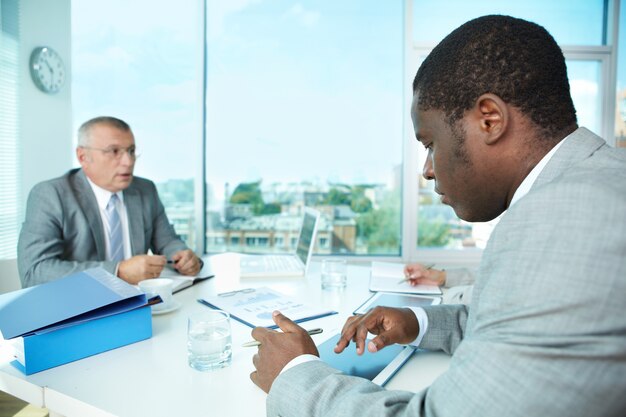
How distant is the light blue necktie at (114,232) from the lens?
2.13 metres

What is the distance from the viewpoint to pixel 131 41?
11.2 ft

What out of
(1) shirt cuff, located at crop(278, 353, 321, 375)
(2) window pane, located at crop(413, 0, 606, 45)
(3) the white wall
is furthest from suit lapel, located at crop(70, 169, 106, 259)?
(2) window pane, located at crop(413, 0, 606, 45)

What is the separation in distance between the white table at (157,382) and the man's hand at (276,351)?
37mm

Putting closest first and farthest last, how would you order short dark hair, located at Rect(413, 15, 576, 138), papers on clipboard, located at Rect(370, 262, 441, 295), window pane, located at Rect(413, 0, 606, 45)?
short dark hair, located at Rect(413, 15, 576, 138), papers on clipboard, located at Rect(370, 262, 441, 295), window pane, located at Rect(413, 0, 606, 45)

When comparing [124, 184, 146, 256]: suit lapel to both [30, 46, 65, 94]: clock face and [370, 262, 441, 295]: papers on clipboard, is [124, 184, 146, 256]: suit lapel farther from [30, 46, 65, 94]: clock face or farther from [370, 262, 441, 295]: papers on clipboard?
[30, 46, 65, 94]: clock face

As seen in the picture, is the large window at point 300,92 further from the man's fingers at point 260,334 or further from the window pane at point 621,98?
the man's fingers at point 260,334

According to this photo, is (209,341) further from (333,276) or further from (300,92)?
(300,92)

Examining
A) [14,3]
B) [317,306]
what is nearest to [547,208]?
[317,306]

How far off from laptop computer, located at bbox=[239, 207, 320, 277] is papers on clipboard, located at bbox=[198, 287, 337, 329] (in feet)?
1.03

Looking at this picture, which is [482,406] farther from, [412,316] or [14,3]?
[14,3]

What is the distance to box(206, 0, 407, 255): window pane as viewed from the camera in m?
3.41

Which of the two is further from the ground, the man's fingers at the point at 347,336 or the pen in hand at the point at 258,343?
the man's fingers at the point at 347,336

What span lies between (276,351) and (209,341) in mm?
197

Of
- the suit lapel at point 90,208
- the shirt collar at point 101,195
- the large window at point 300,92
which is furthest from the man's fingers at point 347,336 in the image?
the large window at point 300,92
